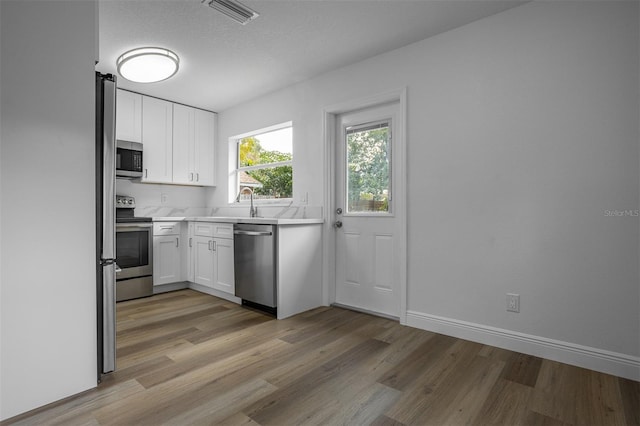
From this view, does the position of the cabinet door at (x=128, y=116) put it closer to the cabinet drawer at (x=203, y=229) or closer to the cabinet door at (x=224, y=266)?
the cabinet drawer at (x=203, y=229)

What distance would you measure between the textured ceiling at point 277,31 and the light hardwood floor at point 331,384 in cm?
234

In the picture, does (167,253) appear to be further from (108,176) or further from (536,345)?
(536,345)

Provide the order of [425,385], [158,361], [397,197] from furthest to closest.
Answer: [397,197], [158,361], [425,385]

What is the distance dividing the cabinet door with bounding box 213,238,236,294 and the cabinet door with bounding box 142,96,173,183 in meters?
1.23

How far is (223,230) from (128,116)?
1779 millimetres

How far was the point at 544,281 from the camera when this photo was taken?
2.27 m

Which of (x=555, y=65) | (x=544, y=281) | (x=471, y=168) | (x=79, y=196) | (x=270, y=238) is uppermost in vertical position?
(x=555, y=65)

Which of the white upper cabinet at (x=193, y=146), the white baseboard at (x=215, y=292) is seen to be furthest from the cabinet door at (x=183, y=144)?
the white baseboard at (x=215, y=292)

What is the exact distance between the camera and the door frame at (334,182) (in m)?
2.89

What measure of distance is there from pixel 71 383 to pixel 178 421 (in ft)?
2.19

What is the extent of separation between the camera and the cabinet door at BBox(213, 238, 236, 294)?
3621 millimetres

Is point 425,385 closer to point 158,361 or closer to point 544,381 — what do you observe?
point 544,381

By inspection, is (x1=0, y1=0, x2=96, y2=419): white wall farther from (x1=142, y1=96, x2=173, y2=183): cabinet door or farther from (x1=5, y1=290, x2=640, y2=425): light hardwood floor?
(x1=142, y1=96, x2=173, y2=183): cabinet door

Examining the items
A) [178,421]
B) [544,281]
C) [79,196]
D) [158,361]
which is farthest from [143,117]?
[544,281]
